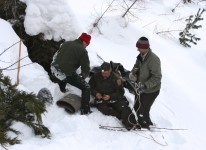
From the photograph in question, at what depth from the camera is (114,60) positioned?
9820 mm

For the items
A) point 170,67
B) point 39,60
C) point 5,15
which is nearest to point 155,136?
point 39,60

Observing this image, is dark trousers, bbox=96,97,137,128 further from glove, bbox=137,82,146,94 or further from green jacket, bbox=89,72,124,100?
glove, bbox=137,82,146,94

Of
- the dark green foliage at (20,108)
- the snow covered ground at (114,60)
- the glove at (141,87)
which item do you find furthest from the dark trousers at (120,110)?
the dark green foliage at (20,108)

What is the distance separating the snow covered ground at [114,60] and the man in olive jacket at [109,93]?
0.17m

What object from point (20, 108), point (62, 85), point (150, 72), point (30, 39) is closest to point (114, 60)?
point (30, 39)

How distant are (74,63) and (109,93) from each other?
3.56ft

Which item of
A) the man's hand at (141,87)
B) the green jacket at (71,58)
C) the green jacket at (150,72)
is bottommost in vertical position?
the man's hand at (141,87)

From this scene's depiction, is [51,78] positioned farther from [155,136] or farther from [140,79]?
[155,136]

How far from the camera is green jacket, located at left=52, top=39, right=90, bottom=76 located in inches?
251

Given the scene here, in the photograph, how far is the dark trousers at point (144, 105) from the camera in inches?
253

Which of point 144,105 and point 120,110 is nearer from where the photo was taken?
point 144,105

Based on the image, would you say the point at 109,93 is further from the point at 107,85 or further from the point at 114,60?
the point at 114,60

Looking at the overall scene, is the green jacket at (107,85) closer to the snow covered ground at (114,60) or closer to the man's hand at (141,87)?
the snow covered ground at (114,60)

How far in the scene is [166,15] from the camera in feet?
58.9
